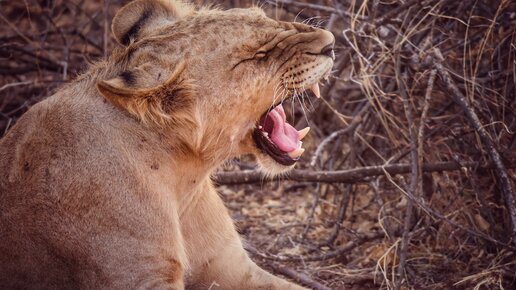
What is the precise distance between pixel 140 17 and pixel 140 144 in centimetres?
65

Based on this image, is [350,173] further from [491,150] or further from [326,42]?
[326,42]

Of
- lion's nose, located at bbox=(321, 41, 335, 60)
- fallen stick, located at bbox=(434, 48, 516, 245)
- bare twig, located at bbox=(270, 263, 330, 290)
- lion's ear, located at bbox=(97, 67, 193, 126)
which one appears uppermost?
lion's ear, located at bbox=(97, 67, 193, 126)

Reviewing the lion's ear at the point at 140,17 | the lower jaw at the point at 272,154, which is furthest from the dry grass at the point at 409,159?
the lion's ear at the point at 140,17

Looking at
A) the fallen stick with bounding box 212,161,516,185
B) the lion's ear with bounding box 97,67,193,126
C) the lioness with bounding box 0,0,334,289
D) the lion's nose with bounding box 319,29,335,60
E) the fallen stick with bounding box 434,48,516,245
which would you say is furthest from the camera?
the fallen stick with bounding box 212,161,516,185

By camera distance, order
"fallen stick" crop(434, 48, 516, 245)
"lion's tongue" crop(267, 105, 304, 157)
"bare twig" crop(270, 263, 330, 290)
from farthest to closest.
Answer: "bare twig" crop(270, 263, 330, 290) < "fallen stick" crop(434, 48, 516, 245) < "lion's tongue" crop(267, 105, 304, 157)

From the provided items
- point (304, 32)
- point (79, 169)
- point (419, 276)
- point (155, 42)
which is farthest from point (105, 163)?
point (419, 276)

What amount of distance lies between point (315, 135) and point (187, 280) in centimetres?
284

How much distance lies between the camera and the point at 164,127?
304 cm

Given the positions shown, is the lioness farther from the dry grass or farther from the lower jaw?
the dry grass

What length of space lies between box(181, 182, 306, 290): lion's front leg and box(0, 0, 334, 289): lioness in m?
0.16

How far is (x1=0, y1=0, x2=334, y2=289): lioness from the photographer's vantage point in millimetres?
2967

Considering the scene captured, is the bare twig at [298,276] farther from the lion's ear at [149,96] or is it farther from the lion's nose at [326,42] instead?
the lion's ear at [149,96]

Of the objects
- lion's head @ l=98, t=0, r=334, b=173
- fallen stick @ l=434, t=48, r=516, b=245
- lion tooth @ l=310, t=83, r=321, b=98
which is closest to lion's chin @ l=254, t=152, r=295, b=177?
lion's head @ l=98, t=0, r=334, b=173

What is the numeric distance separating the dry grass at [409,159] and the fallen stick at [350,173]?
5 centimetres
